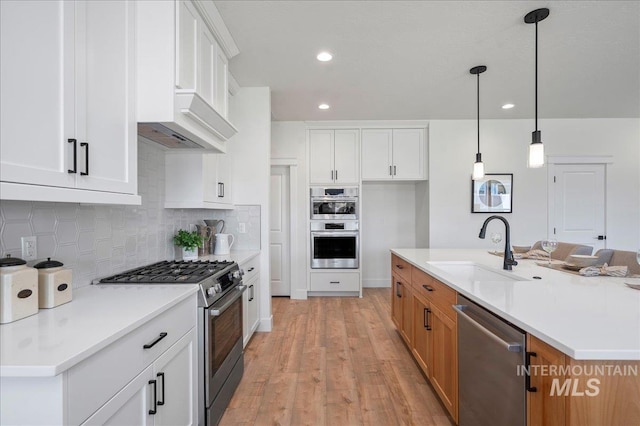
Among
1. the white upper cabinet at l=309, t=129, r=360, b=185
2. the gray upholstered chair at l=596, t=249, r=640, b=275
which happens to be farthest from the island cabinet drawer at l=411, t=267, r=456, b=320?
the white upper cabinet at l=309, t=129, r=360, b=185

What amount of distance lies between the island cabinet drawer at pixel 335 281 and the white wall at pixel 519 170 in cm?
129

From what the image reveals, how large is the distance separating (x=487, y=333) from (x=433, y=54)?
7.82 feet

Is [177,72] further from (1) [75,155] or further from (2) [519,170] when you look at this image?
(2) [519,170]

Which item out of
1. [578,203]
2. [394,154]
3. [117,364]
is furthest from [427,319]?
[578,203]

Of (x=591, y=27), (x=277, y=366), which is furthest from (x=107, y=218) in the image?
(x=591, y=27)

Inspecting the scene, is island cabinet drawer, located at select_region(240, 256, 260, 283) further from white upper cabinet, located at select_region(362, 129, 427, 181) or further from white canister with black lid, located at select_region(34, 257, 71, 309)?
white upper cabinet, located at select_region(362, 129, 427, 181)

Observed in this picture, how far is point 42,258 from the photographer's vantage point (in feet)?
4.51

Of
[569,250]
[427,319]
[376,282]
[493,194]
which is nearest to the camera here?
[427,319]

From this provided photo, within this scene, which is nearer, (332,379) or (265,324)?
(332,379)

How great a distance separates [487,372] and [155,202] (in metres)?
2.34

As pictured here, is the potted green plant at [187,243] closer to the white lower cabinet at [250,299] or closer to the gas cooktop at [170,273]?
the gas cooktop at [170,273]

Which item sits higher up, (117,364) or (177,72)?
(177,72)

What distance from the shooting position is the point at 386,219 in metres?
5.28

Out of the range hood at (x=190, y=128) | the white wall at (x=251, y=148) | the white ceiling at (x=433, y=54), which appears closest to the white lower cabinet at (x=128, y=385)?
the range hood at (x=190, y=128)
